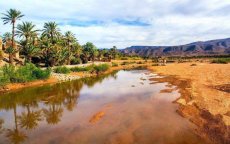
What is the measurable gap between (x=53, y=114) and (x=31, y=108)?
3995mm

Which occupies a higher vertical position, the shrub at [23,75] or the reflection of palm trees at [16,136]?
the shrub at [23,75]

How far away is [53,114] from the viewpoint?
72.7ft

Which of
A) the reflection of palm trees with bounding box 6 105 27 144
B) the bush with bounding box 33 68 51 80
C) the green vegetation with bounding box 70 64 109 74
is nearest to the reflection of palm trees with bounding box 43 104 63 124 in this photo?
the reflection of palm trees with bounding box 6 105 27 144

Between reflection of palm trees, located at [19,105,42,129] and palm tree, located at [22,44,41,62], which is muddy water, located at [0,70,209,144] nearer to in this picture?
reflection of palm trees, located at [19,105,42,129]

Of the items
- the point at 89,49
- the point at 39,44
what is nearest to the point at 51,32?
the point at 39,44

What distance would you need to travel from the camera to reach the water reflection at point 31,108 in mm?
17616

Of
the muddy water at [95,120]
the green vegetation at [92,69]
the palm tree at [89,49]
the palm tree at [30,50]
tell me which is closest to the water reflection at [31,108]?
the muddy water at [95,120]

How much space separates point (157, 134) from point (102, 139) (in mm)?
3334

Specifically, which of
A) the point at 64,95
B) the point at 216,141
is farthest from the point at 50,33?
the point at 216,141

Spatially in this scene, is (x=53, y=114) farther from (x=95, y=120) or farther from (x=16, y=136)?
(x=16, y=136)

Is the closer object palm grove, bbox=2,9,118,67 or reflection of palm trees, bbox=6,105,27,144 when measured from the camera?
reflection of palm trees, bbox=6,105,27,144

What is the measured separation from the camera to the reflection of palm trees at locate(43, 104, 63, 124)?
2012 centimetres

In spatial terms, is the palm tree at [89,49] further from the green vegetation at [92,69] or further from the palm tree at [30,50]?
the palm tree at [30,50]

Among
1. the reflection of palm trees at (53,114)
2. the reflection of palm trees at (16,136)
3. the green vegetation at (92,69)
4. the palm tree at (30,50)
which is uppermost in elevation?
the palm tree at (30,50)
